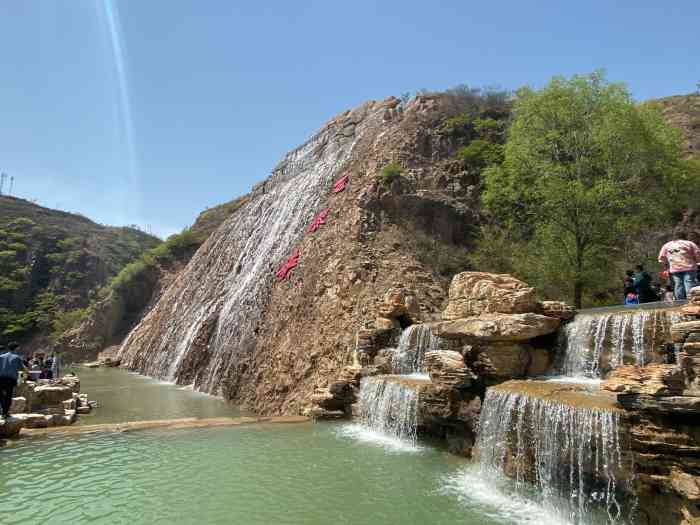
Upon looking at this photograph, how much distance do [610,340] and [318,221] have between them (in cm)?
1736

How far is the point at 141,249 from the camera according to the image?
2906 inches

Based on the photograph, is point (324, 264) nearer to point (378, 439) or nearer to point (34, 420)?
point (378, 439)

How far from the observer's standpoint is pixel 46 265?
2441 inches

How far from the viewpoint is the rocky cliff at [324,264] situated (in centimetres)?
1792

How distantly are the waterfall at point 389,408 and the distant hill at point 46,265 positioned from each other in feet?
161

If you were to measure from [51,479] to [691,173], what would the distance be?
26.7 meters

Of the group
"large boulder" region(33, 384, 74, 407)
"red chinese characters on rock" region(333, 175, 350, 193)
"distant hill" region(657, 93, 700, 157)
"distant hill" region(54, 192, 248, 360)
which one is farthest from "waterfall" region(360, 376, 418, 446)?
"distant hill" region(54, 192, 248, 360)

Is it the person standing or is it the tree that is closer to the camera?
the person standing

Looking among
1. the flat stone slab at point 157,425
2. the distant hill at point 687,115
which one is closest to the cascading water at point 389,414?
the flat stone slab at point 157,425

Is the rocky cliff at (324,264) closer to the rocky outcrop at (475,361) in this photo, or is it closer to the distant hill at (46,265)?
the rocky outcrop at (475,361)

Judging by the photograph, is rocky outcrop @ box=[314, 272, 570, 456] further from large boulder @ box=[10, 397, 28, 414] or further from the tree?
large boulder @ box=[10, 397, 28, 414]

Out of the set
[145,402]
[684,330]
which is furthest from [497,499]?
[145,402]

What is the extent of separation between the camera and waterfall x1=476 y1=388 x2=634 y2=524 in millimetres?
6504

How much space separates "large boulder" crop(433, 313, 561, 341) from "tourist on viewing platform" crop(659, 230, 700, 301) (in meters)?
3.04
